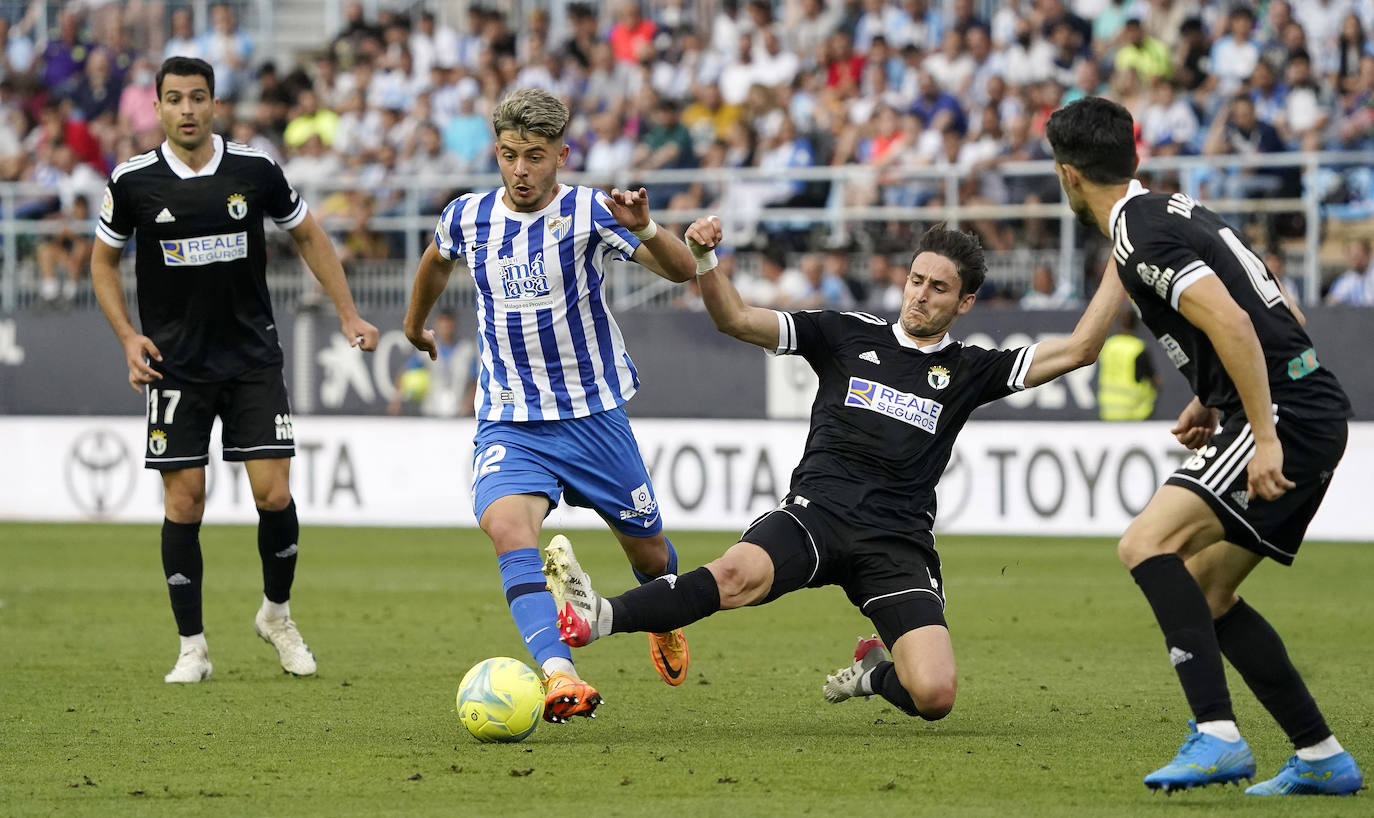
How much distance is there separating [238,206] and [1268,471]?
15.5ft

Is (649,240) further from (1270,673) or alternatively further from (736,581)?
(1270,673)

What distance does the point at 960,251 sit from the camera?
6.49 metres

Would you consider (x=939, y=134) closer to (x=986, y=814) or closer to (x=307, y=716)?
(x=307, y=716)

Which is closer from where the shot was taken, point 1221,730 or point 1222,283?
point 1221,730

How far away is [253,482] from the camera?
789 cm

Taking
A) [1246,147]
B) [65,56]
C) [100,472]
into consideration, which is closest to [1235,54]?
[1246,147]

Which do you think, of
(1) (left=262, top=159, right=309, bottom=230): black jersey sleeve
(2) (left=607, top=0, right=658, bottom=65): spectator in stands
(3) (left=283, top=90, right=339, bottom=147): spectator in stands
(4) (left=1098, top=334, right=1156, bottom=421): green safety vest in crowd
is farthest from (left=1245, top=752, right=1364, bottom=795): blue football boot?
(3) (left=283, top=90, right=339, bottom=147): spectator in stands

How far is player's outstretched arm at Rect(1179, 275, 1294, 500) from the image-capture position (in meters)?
4.88

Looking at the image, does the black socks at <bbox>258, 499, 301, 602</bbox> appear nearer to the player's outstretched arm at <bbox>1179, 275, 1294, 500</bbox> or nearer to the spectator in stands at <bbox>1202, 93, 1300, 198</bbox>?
the player's outstretched arm at <bbox>1179, 275, 1294, 500</bbox>

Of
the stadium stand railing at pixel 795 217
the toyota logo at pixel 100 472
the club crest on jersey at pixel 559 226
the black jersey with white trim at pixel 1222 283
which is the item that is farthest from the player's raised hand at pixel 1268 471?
the toyota logo at pixel 100 472

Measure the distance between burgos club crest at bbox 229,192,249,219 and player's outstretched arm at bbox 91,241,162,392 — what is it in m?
0.51

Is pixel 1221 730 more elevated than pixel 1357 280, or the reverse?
pixel 1357 280

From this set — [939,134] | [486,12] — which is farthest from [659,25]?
→ [939,134]

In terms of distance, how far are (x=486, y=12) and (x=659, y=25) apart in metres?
2.38
